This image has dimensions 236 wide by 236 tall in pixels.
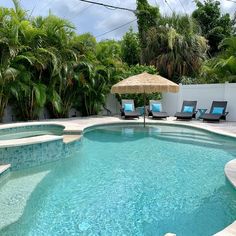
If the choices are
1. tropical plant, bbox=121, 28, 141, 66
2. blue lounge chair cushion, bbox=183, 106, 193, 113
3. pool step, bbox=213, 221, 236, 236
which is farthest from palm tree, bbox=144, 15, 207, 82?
pool step, bbox=213, 221, 236, 236

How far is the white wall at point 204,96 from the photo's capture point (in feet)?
48.0

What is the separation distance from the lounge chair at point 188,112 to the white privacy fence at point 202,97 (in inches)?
43.6

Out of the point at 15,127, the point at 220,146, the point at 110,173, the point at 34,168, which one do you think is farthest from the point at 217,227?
the point at 15,127

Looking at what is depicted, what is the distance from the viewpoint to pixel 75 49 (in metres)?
15.5

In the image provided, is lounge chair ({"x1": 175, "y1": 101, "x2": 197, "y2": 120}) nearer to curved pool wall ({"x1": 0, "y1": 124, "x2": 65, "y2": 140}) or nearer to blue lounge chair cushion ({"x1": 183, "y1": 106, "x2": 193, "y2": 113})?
blue lounge chair cushion ({"x1": 183, "y1": 106, "x2": 193, "y2": 113})

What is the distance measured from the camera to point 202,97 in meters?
16.0

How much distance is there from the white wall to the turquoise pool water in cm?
607

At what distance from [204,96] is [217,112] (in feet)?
6.16

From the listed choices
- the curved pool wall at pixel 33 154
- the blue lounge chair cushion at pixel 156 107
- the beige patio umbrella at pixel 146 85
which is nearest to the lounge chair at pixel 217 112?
the beige patio umbrella at pixel 146 85

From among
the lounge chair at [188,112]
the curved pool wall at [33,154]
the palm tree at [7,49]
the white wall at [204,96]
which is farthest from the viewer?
the white wall at [204,96]

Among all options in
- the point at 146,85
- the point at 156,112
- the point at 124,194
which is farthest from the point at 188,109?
the point at 124,194

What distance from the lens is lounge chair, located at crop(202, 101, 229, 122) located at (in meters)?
13.7

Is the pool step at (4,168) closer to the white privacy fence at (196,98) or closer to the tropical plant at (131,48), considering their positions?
the white privacy fence at (196,98)

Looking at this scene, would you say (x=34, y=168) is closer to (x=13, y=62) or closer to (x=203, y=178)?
(x=203, y=178)
